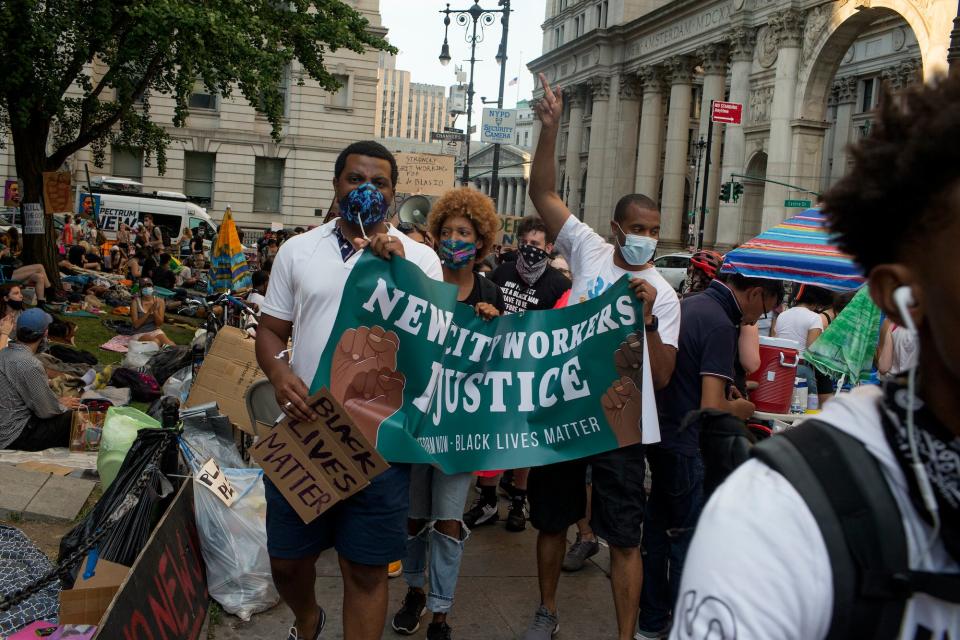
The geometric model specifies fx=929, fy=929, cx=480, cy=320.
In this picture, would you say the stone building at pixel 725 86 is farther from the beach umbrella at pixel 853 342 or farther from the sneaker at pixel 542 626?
the sneaker at pixel 542 626

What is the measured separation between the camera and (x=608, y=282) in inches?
186

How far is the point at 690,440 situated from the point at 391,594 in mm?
2044

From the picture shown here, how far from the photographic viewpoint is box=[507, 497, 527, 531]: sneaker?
6797 millimetres

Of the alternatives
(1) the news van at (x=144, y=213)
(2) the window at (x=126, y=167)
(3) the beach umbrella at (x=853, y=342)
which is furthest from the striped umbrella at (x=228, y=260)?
(2) the window at (x=126, y=167)

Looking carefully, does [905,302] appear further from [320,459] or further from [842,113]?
[842,113]

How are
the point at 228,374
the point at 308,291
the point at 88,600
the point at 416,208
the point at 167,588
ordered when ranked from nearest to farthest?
the point at 308,291 < the point at 88,600 < the point at 167,588 < the point at 228,374 < the point at 416,208

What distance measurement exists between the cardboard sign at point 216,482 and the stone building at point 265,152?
39812 mm

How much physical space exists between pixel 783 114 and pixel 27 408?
1424 inches

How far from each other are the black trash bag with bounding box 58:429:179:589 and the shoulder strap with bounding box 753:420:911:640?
12.5 ft

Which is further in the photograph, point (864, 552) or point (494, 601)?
point (494, 601)

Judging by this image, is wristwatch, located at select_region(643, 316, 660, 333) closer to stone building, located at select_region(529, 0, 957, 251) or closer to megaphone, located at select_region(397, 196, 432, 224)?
megaphone, located at select_region(397, 196, 432, 224)

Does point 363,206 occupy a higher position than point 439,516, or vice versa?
point 363,206

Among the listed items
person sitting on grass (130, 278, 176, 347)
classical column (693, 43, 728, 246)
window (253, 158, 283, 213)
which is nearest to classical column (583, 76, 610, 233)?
classical column (693, 43, 728, 246)

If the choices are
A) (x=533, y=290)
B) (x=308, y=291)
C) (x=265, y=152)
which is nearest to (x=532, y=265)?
(x=533, y=290)
